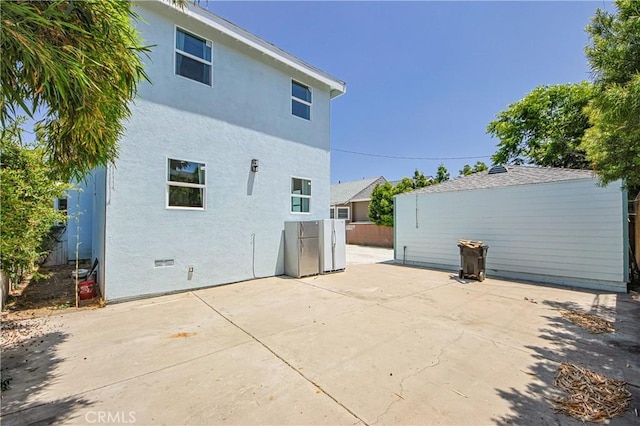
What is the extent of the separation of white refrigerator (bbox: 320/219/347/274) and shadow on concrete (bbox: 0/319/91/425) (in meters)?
5.85

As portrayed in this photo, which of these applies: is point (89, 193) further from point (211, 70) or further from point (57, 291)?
point (211, 70)

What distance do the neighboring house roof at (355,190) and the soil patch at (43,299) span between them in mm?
17400

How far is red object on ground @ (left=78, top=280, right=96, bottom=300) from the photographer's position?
5453 millimetres

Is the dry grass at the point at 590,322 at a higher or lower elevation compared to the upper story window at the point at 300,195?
lower

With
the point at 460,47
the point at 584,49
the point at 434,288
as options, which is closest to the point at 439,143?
the point at 460,47

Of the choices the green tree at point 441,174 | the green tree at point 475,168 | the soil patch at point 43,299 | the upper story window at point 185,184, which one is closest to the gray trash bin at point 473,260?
the upper story window at point 185,184

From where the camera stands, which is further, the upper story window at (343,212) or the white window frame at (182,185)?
the upper story window at (343,212)

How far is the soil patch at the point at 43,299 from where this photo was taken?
481cm

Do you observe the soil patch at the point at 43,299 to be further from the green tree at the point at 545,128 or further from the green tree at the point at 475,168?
the green tree at the point at 475,168

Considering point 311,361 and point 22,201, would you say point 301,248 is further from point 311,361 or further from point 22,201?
point 22,201

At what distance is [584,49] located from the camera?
3492mm

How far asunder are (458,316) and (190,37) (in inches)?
333

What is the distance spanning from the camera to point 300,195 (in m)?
8.66

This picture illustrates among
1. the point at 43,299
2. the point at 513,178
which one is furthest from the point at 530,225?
the point at 43,299
